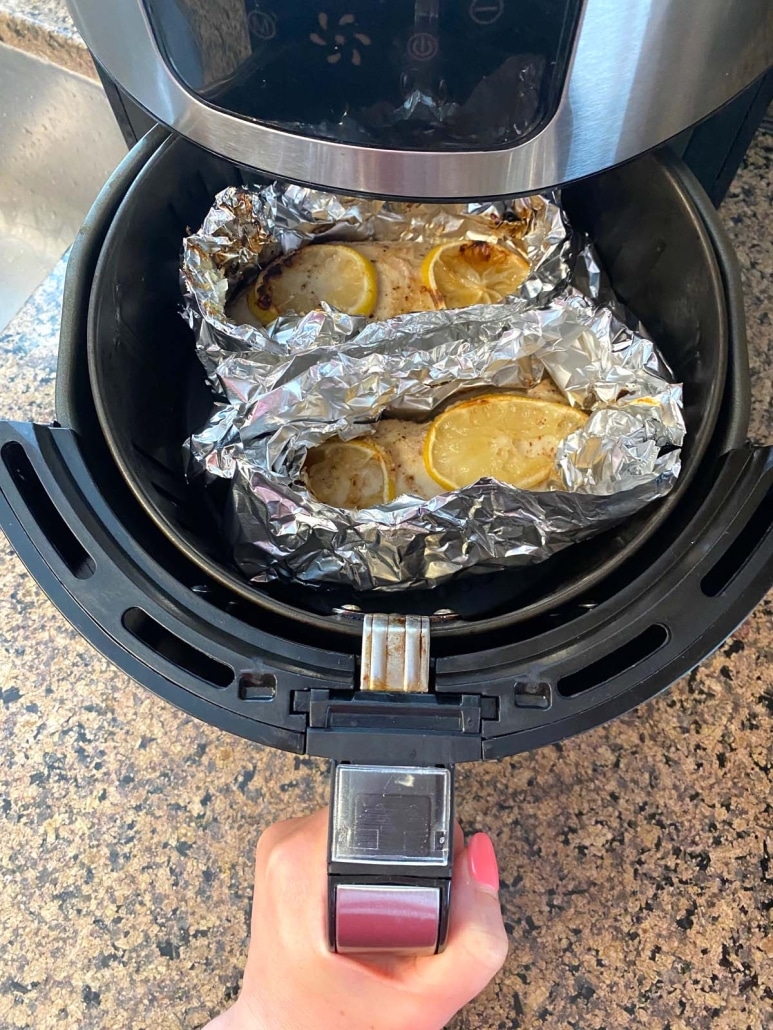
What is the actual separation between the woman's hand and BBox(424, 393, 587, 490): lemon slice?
31cm

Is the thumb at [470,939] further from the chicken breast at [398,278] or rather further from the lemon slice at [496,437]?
the chicken breast at [398,278]

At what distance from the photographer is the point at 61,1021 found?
1.68 ft

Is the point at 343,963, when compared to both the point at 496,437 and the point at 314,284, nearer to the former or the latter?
the point at 496,437

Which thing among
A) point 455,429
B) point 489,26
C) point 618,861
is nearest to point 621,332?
point 455,429

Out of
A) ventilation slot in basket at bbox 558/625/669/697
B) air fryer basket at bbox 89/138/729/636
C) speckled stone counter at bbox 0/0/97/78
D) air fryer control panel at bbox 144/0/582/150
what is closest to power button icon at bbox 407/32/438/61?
air fryer control panel at bbox 144/0/582/150

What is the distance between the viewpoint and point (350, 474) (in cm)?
66

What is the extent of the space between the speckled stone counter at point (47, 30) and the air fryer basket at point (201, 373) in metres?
0.31

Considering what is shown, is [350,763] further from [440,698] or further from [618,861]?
[618,861]

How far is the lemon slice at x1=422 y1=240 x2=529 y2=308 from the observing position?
2.41ft

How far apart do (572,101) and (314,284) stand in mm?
372

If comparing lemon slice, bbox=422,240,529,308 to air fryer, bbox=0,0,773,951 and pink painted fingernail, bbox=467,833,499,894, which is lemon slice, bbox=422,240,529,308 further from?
pink painted fingernail, bbox=467,833,499,894

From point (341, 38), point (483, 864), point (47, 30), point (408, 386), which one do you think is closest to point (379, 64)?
point (341, 38)

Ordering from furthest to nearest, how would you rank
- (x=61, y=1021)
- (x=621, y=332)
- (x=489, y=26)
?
(x=621, y=332), (x=61, y=1021), (x=489, y=26)

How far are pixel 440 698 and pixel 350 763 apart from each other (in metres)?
0.06
